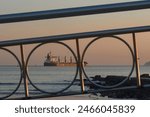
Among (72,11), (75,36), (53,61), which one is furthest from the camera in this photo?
(53,61)

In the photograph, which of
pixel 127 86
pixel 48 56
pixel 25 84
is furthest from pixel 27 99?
pixel 127 86

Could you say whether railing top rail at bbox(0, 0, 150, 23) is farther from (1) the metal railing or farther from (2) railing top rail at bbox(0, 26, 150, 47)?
(2) railing top rail at bbox(0, 26, 150, 47)

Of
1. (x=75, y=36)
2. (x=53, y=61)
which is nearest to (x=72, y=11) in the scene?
(x=75, y=36)

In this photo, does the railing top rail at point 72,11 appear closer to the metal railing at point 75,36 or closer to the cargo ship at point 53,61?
the metal railing at point 75,36

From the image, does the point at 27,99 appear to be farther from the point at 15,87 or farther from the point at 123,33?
the point at 123,33

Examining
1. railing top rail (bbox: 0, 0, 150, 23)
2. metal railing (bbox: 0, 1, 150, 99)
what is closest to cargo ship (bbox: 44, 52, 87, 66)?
metal railing (bbox: 0, 1, 150, 99)

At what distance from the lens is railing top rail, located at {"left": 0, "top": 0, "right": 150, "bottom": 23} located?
2.27 m

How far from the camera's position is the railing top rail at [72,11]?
2273 millimetres

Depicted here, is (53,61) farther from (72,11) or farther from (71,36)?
(72,11)

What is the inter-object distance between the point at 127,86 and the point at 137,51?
0.75 feet

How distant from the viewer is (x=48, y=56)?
120 inches

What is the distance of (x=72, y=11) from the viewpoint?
89.6 inches

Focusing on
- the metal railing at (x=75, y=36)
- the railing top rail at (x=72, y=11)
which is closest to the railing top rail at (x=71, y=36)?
the metal railing at (x=75, y=36)

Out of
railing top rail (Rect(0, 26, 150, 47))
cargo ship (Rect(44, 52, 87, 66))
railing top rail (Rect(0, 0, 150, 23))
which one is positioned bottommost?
cargo ship (Rect(44, 52, 87, 66))
